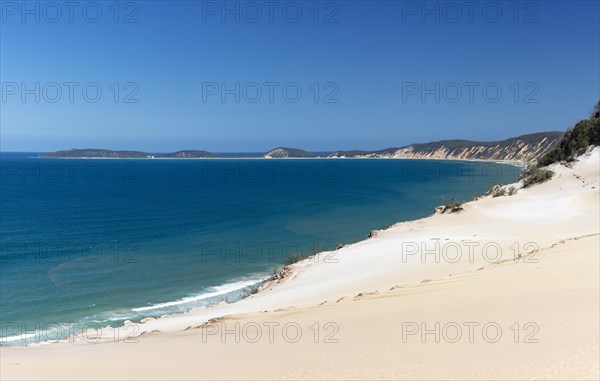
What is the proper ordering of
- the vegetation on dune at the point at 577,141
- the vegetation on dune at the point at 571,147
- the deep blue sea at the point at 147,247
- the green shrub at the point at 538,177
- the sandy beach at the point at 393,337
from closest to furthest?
the sandy beach at the point at 393,337 → the deep blue sea at the point at 147,247 → the green shrub at the point at 538,177 → the vegetation on dune at the point at 571,147 → the vegetation on dune at the point at 577,141

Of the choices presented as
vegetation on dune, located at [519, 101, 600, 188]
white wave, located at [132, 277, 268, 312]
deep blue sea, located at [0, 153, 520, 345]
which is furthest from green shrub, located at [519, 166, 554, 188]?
white wave, located at [132, 277, 268, 312]

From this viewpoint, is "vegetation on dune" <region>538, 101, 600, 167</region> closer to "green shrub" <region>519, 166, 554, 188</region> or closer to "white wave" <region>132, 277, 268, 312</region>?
"green shrub" <region>519, 166, 554, 188</region>

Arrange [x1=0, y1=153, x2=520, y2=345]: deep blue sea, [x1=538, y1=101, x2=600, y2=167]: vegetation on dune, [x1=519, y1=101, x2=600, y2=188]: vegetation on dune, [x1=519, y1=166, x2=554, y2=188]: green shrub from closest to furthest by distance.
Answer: [x1=0, y1=153, x2=520, y2=345]: deep blue sea < [x1=519, y1=166, x2=554, y2=188]: green shrub < [x1=519, y1=101, x2=600, y2=188]: vegetation on dune < [x1=538, y1=101, x2=600, y2=167]: vegetation on dune

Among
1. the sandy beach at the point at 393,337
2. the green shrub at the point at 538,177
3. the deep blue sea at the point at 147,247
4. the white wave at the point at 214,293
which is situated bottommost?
the white wave at the point at 214,293

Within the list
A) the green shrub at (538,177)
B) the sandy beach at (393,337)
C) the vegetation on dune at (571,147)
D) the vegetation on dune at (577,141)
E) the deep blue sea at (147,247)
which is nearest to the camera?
the sandy beach at (393,337)

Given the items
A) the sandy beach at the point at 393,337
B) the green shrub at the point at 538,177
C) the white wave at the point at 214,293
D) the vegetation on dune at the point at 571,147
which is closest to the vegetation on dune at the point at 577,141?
the vegetation on dune at the point at 571,147

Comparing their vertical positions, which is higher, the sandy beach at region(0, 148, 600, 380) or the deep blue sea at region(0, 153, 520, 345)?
the sandy beach at region(0, 148, 600, 380)

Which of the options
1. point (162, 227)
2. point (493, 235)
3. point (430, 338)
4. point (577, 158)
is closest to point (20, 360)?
point (430, 338)

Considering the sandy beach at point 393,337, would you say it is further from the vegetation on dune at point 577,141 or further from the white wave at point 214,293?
the vegetation on dune at point 577,141

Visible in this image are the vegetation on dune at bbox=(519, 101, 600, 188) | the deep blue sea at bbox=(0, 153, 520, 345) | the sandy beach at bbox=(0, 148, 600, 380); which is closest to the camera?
the sandy beach at bbox=(0, 148, 600, 380)

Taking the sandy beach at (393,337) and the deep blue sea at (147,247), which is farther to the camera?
the deep blue sea at (147,247)

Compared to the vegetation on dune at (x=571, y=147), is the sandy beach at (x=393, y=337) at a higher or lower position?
lower

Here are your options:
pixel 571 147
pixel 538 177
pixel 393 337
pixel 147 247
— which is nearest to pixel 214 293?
pixel 147 247
